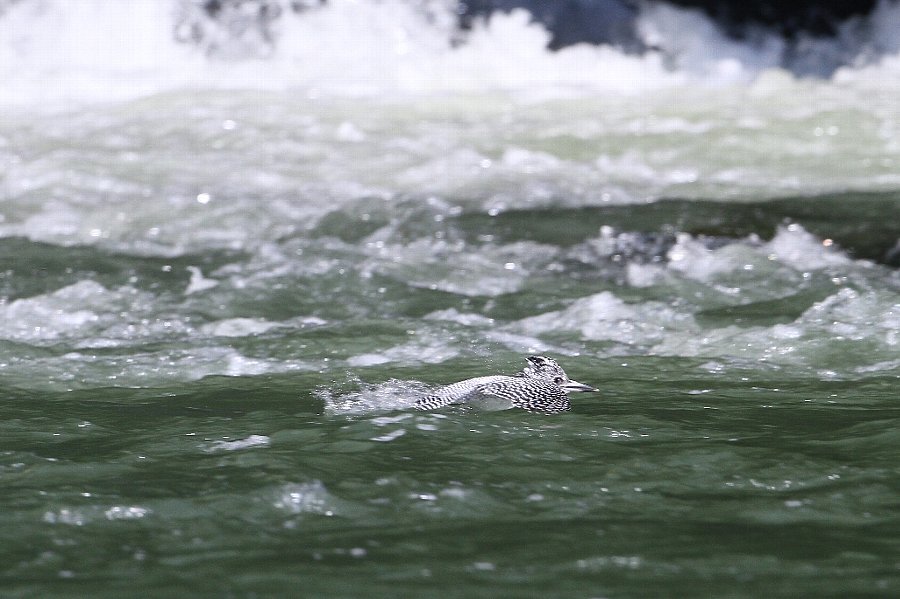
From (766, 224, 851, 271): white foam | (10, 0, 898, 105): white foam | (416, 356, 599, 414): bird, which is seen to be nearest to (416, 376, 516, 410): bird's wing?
(416, 356, 599, 414): bird

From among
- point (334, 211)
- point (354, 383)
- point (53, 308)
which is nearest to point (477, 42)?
point (334, 211)

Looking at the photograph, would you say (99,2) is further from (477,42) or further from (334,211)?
(334,211)

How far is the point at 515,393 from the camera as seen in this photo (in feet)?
14.8

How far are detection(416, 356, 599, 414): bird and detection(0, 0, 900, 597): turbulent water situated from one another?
68 mm

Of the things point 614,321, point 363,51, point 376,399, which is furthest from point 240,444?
point 363,51

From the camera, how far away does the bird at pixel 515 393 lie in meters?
4.50

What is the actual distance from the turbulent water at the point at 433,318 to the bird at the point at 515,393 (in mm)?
68

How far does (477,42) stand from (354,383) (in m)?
11.0

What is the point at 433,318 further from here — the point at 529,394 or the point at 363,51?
the point at 363,51

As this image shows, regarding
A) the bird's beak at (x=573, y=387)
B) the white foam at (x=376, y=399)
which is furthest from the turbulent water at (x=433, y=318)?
the bird's beak at (x=573, y=387)

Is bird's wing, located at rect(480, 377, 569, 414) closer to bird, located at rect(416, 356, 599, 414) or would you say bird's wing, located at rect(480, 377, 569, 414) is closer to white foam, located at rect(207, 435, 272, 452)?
bird, located at rect(416, 356, 599, 414)

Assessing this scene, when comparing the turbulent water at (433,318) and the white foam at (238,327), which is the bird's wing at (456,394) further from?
the white foam at (238,327)

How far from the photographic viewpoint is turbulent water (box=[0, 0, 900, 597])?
3.18 metres

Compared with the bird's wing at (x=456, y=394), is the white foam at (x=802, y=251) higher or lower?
lower
